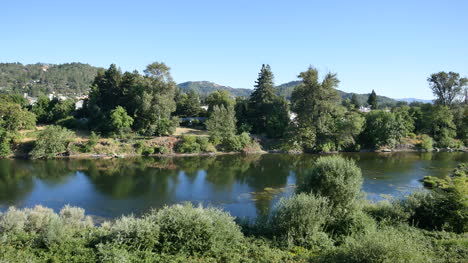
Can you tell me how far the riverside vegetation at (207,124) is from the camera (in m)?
42.4

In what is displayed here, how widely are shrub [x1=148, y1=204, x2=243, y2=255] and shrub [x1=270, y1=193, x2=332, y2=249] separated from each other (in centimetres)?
214

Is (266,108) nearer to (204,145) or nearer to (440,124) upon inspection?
(204,145)

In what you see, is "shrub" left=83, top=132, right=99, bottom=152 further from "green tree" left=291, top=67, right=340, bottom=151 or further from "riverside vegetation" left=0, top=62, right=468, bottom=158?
"green tree" left=291, top=67, right=340, bottom=151

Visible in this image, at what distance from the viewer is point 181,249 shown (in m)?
11.7

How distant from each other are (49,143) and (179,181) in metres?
21.0

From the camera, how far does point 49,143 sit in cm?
4019

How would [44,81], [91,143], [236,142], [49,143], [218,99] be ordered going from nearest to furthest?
[49,143], [91,143], [236,142], [218,99], [44,81]

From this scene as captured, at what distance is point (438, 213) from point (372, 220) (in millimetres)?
3936

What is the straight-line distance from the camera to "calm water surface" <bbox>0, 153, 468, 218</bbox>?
23078 mm

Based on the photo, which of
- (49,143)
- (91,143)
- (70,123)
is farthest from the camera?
(70,123)

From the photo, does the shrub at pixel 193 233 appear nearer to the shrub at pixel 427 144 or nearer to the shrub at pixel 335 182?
the shrub at pixel 335 182

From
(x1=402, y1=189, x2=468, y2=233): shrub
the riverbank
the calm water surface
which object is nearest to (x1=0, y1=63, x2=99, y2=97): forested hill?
the riverbank

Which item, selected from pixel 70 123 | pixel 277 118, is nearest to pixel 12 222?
pixel 70 123

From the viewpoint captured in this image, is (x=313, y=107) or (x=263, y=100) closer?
(x=313, y=107)
